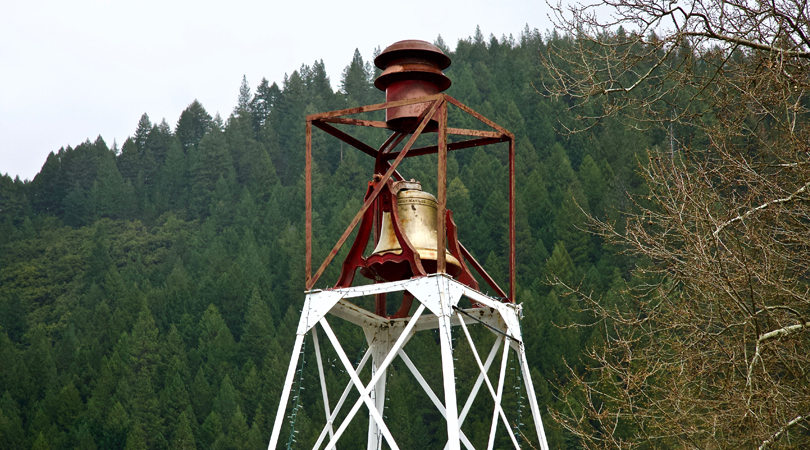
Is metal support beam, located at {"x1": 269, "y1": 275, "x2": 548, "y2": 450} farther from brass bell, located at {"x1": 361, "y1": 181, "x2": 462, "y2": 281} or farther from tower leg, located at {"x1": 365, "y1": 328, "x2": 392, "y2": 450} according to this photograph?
brass bell, located at {"x1": 361, "y1": 181, "x2": 462, "y2": 281}

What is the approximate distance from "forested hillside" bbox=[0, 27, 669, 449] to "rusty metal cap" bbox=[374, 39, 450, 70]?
21.8 meters

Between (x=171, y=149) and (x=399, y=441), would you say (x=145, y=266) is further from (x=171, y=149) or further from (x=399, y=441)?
(x=399, y=441)

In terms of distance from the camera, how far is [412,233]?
36.4 feet

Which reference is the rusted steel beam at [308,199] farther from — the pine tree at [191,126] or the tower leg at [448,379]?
the pine tree at [191,126]

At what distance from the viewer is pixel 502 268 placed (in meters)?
65.2

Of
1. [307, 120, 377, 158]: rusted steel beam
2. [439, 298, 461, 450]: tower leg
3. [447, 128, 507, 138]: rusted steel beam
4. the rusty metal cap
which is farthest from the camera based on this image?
[307, 120, 377, 158]: rusted steel beam

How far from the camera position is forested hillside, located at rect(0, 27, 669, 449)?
5850 cm

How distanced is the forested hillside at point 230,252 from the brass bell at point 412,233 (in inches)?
869

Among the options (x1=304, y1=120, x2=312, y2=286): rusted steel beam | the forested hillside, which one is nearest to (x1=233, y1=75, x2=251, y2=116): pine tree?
the forested hillside

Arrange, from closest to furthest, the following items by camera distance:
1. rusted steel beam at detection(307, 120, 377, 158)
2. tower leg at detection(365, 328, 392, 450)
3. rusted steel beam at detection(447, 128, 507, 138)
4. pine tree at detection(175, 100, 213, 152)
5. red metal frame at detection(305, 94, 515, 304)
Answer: red metal frame at detection(305, 94, 515, 304)
rusted steel beam at detection(447, 128, 507, 138)
tower leg at detection(365, 328, 392, 450)
rusted steel beam at detection(307, 120, 377, 158)
pine tree at detection(175, 100, 213, 152)

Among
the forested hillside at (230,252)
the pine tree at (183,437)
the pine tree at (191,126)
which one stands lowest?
the pine tree at (183,437)

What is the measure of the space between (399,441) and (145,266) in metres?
57.0

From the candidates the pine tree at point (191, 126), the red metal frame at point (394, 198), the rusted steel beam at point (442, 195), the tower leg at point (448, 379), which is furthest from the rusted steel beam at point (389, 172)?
the pine tree at point (191, 126)

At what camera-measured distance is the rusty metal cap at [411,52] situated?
37.0 feet
